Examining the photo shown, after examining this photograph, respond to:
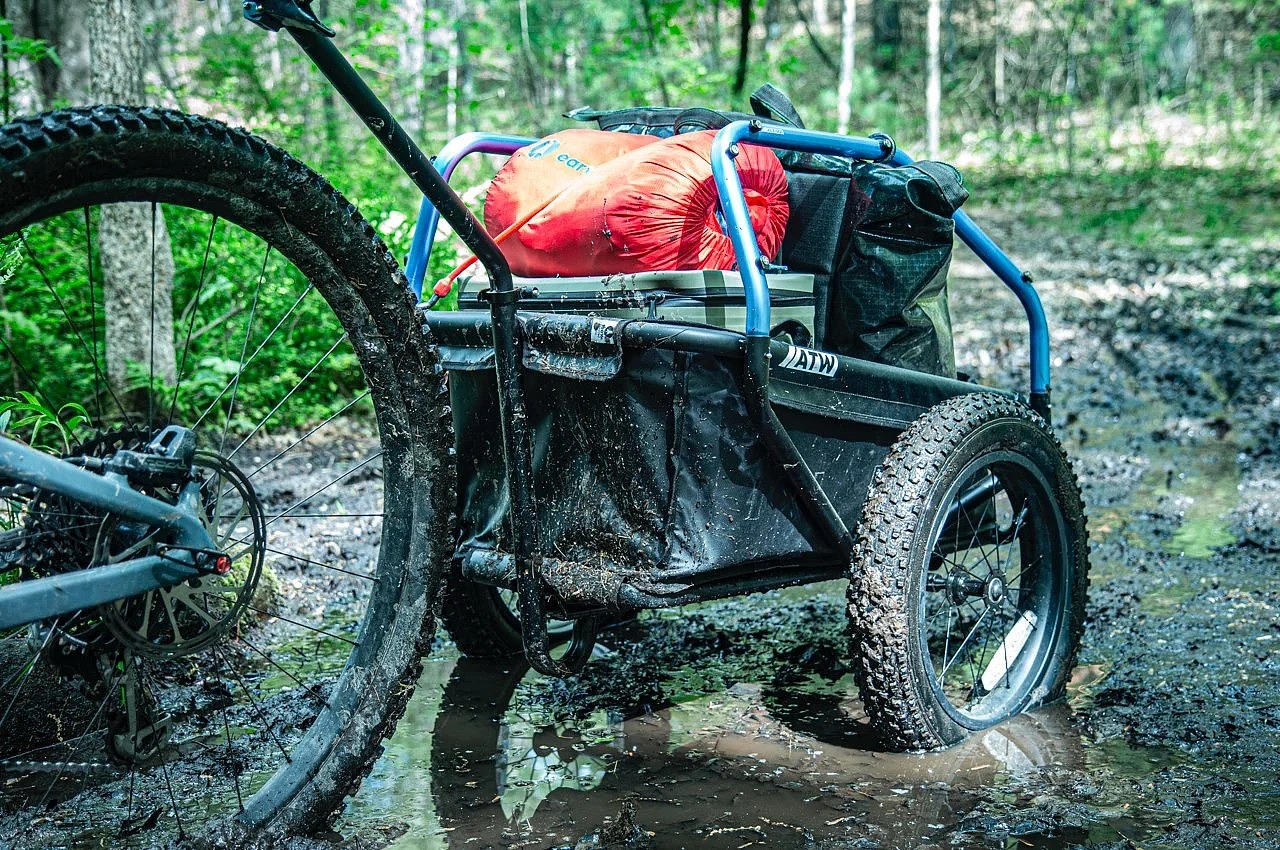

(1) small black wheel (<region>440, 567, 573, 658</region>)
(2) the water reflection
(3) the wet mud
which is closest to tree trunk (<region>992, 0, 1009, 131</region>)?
(3) the wet mud

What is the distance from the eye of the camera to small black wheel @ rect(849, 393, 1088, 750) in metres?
2.66

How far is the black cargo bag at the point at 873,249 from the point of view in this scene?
2904 mm

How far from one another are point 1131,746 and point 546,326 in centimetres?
186

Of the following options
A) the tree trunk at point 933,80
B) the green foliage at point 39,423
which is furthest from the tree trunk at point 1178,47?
the green foliage at point 39,423

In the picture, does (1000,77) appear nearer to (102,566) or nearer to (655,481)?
(655,481)

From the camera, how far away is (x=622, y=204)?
2596 mm

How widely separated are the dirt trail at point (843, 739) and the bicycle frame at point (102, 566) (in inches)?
30.7

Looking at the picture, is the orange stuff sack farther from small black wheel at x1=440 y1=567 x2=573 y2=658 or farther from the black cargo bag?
small black wheel at x1=440 y1=567 x2=573 y2=658

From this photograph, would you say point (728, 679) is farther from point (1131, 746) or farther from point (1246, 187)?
point (1246, 187)

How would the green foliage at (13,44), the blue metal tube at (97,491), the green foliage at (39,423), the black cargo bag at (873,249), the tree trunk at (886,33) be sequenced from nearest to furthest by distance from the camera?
the blue metal tube at (97,491) < the green foliage at (39,423) < the black cargo bag at (873,249) < the green foliage at (13,44) < the tree trunk at (886,33)

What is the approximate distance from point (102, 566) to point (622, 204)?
137 cm

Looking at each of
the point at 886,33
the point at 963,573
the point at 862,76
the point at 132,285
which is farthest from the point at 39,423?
the point at 886,33

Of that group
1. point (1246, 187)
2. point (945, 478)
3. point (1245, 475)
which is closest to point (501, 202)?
point (945, 478)

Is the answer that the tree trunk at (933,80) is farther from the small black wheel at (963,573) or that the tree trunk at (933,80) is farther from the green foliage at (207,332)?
the small black wheel at (963,573)
